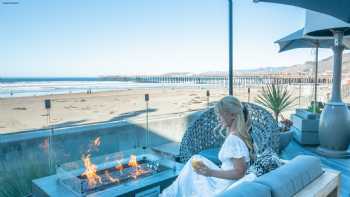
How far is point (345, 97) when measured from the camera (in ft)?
33.7

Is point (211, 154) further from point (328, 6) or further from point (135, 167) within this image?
point (328, 6)

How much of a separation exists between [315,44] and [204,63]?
2694 cm

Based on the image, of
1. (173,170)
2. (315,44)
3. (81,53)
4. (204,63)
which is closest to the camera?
(173,170)

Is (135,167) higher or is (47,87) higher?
(47,87)

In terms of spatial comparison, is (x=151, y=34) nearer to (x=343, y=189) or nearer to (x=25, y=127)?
(x=25, y=127)

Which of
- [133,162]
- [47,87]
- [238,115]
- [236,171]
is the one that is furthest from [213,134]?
[47,87]

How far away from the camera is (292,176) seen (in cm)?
149

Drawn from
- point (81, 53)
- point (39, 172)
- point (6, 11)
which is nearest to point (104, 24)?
point (6, 11)

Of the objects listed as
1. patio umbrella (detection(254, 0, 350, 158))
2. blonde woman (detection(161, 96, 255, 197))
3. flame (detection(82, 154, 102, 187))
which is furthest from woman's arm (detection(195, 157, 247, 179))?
patio umbrella (detection(254, 0, 350, 158))

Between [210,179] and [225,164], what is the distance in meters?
0.19

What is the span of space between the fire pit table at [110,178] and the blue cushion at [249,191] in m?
1.08

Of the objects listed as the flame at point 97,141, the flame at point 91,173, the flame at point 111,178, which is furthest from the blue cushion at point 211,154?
the flame at point 97,141

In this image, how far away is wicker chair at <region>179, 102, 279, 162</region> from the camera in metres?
3.01

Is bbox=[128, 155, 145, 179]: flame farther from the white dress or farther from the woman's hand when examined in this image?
the woman's hand
